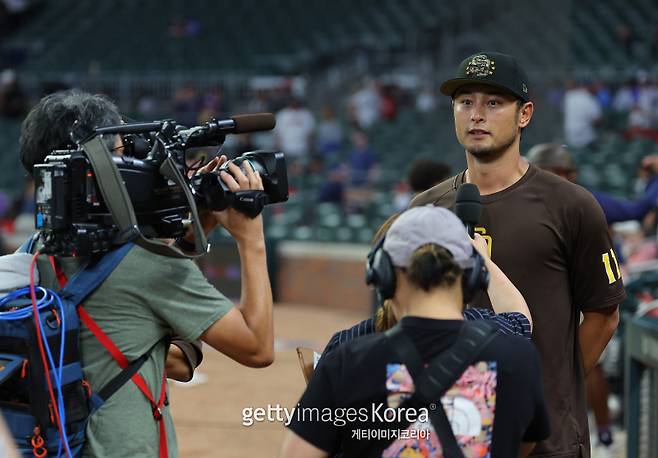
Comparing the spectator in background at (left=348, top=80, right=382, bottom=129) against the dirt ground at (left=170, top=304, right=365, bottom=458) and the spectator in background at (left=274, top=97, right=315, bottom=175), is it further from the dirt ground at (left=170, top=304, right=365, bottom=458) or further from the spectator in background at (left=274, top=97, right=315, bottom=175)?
the dirt ground at (left=170, top=304, right=365, bottom=458)

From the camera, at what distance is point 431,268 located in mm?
2369

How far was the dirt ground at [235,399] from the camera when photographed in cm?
670

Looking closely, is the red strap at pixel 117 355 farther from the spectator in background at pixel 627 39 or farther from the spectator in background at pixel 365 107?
the spectator in background at pixel 627 39

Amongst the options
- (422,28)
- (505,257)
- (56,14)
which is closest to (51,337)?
(505,257)

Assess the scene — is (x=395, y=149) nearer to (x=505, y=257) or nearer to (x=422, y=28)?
(x=422, y=28)

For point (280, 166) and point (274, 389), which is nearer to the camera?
point (280, 166)

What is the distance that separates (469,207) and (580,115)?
11543 millimetres

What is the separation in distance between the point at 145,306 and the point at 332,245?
10.6 metres

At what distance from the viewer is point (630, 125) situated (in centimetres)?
1433

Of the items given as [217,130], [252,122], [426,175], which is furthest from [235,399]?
[217,130]

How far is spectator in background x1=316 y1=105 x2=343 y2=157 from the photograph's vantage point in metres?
16.1

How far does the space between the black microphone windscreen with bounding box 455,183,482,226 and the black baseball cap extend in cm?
53

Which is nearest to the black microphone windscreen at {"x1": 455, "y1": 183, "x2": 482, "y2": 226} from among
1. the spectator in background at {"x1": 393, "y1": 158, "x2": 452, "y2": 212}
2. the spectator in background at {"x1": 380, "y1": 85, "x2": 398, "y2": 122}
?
the spectator in background at {"x1": 393, "y1": 158, "x2": 452, "y2": 212}

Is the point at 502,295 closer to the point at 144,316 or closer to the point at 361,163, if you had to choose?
the point at 144,316
